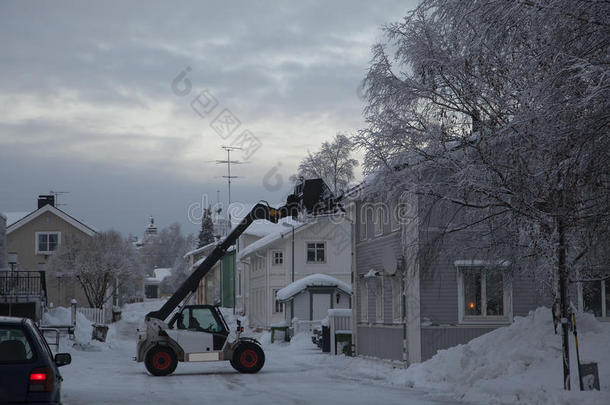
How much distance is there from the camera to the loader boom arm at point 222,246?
24609 mm

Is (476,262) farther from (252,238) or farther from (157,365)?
(252,238)

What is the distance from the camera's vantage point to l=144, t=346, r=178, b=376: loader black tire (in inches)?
915

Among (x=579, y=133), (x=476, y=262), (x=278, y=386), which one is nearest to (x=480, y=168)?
(x=579, y=133)

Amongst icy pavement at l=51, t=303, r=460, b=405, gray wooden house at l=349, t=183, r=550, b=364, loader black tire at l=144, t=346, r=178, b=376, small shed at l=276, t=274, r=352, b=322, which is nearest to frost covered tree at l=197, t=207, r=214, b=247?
small shed at l=276, t=274, r=352, b=322

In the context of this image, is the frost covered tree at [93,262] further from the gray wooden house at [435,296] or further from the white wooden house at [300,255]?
the gray wooden house at [435,296]

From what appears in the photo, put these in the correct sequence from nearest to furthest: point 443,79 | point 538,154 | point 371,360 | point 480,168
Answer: point 538,154
point 480,168
point 443,79
point 371,360

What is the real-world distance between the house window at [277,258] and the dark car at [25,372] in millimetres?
44360

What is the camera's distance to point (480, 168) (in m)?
15.0

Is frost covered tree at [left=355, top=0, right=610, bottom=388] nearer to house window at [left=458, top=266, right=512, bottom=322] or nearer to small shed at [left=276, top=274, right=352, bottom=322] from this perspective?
house window at [left=458, top=266, right=512, bottom=322]

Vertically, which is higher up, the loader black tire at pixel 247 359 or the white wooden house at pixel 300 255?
the white wooden house at pixel 300 255

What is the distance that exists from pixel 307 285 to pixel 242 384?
1027 inches

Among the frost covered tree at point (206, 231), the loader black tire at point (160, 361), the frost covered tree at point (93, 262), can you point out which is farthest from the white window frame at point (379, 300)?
the frost covered tree at point (206, 231)

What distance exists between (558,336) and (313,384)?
5.93 meters

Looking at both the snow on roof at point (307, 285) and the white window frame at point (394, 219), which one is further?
the snow on roof at point (307, 285)
